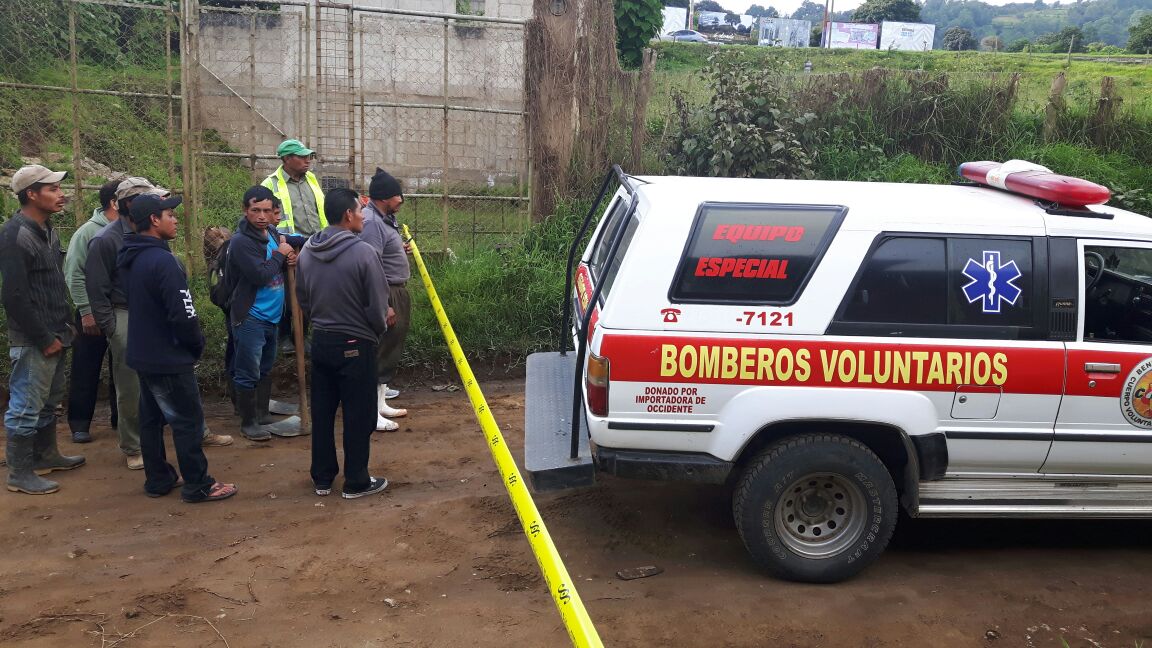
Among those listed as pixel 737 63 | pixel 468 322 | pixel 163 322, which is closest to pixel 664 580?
pixel 163 322

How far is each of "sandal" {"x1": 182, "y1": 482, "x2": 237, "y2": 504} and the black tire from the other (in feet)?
10.4

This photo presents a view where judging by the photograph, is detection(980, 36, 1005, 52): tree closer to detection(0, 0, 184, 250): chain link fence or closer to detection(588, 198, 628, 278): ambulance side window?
detection(0, 0, 184, 250): chain link fence

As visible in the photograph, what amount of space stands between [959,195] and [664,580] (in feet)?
8.68

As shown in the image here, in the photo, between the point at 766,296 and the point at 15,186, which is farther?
the point at 15,186

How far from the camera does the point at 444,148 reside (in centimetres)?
934

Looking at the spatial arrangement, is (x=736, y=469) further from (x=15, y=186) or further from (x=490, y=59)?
(x=490, y=59)

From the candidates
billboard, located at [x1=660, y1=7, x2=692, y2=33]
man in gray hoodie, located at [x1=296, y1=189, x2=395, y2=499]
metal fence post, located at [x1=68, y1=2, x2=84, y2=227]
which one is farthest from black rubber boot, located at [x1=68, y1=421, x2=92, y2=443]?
billboard, located at [x1=660, y1=7, x2=692, y2=33]

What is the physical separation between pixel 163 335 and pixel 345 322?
1.07m

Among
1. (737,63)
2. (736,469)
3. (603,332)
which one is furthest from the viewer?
(737,63)

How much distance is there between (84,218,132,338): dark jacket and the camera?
19.9 ft

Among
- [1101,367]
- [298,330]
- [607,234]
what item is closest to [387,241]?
[298,330]

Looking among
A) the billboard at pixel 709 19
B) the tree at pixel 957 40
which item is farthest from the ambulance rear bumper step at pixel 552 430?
the billboard at pixel 709 19

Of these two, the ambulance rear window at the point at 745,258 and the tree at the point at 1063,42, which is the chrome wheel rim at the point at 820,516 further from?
the tree at the point at 1063,42

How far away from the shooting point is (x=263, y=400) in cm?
707
